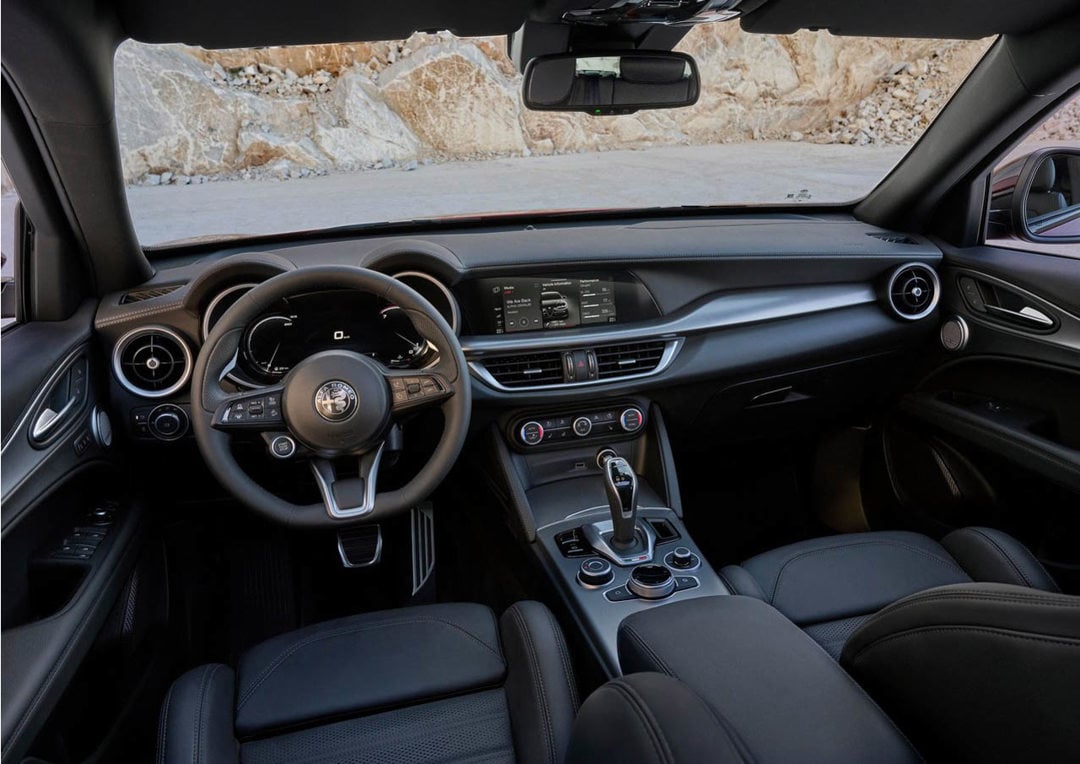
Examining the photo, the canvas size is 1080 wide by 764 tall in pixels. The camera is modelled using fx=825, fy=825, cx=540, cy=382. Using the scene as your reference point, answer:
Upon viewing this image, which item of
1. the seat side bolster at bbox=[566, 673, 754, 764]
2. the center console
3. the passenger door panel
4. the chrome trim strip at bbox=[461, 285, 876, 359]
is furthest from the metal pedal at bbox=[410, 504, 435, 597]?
the seat side bolster at bbox=[566, 673, 754, 764]

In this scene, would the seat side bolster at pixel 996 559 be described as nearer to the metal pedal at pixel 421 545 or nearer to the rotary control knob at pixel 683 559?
the rotary control knob at pixel 683 559

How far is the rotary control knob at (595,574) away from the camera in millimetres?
2176

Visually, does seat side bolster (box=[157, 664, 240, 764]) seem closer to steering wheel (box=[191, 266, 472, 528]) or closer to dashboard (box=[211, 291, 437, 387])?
steering wheel (box=[191, 266, 472, 528])

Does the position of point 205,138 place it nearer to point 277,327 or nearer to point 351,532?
point 277,327

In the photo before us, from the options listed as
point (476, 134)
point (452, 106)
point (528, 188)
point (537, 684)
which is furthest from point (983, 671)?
point (452, 106)

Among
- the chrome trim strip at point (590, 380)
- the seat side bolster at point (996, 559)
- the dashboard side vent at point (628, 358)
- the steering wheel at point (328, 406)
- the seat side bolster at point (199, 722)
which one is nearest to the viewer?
the seat side bolster at point (199, 722)

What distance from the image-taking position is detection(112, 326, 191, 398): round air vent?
220 cm

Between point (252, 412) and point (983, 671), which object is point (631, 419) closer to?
point (252, 412)

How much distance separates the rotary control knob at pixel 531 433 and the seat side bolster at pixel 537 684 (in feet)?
2.52

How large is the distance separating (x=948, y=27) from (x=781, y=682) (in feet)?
7.07

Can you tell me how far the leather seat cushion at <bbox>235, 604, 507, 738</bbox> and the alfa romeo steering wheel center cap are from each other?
52 cm

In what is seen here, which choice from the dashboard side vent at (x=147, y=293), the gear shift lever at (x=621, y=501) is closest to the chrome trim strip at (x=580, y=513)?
the gear shift lever at (x=621, y=501)

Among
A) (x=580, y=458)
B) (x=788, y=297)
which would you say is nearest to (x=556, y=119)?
(x=788, y=297)

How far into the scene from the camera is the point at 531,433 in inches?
103
